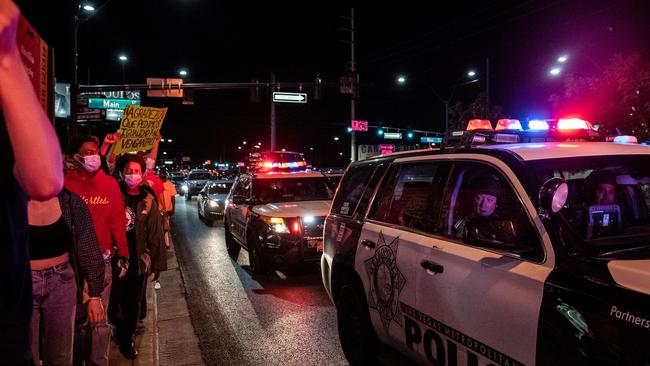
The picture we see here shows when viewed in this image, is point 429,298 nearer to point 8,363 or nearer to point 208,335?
point 8,363

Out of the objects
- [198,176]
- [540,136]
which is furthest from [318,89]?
[540,136]

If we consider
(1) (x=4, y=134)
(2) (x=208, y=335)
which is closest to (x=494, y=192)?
(1) (x=4, y=134)

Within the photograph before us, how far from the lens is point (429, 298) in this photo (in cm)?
329

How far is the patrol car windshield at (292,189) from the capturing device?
956 centimetres

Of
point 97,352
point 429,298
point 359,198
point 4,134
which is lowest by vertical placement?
point 97,352

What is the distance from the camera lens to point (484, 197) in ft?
11.7

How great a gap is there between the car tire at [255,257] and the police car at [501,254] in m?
3.74

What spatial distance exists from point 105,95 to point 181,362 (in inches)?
1296

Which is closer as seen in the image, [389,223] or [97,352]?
[97,352]

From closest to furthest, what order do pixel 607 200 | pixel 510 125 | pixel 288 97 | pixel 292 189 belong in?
1. pixel 607 200
2. pixel 510 125
3. pixel 292 189
4. pixel 288 97

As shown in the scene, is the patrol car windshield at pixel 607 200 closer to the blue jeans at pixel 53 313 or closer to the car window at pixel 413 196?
the car window at pixel 413 196

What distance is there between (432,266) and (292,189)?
6627 mm

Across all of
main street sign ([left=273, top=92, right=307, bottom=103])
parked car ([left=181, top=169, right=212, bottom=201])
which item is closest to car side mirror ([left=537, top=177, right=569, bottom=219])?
main street sign ([left=273, top=92, right=307, bottom=103])

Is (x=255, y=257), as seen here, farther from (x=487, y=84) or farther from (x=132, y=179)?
(x=487, y=84)
